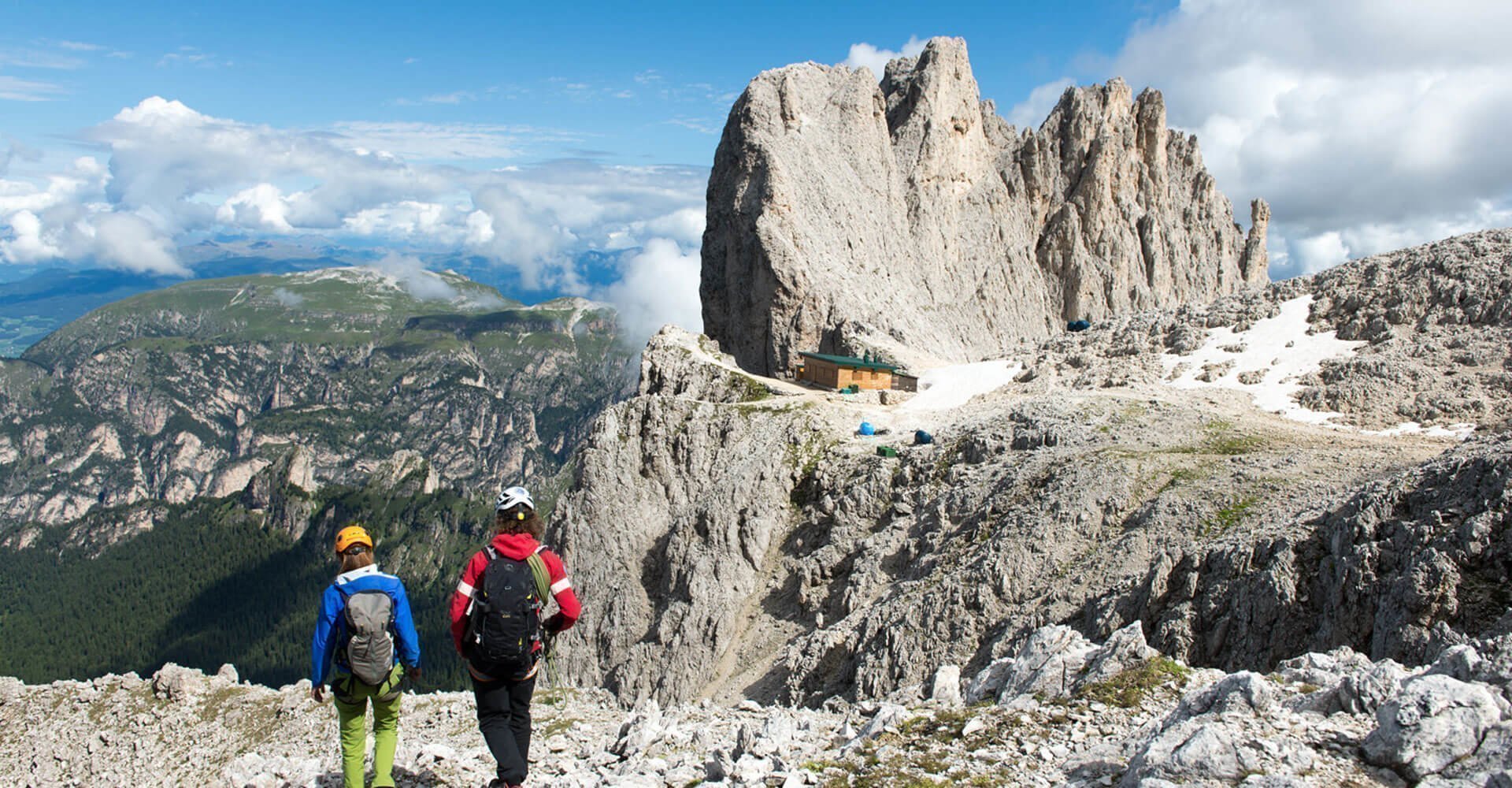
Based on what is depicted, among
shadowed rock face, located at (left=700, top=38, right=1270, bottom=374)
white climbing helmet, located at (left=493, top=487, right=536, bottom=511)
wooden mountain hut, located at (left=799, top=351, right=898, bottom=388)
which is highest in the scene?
shadowed rock face, located at (left=700, top=38, right=1270, bottom=374)

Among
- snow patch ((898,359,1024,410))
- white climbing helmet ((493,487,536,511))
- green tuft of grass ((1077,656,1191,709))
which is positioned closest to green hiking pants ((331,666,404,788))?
white climbing helmet ((493,487,536,511))

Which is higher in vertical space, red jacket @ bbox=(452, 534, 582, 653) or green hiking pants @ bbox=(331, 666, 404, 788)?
red jacket @ bbox=(452, 534, 582, 653)

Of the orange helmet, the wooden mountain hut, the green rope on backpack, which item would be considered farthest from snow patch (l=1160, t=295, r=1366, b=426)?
the orange helmet

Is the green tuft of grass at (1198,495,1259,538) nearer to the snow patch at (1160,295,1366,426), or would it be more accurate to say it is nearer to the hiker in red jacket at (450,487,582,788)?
the snow patch at (1160,295,1366,426)

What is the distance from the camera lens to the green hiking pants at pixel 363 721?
12.1 m

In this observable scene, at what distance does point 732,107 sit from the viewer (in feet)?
285

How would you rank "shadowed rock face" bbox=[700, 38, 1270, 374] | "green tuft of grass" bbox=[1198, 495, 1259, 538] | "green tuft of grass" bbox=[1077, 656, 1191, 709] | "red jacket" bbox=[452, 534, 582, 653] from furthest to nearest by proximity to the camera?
1. "shadowed rock face" bbox=[700, 38, 1270, 374]
2. "green tuft of grass" bbox=[1198, 495, 1259, 538]
3. "green tuft of grass" bbox=[1077, 656, 1191, 709]
4. "red jacket" bbox=[452, 534, 582, 653]

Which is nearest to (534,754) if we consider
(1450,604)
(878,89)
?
(1450,604)

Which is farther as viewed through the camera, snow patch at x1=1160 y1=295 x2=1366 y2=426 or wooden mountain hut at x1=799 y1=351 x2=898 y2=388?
Answer: wooden mountain hut at x1=799 y1=351 x2=898 y2=388

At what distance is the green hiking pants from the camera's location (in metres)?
12.1

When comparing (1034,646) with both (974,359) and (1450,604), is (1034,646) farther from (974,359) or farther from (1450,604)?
(974,359)

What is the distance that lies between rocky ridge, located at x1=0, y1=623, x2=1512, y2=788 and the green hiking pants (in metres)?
2.00

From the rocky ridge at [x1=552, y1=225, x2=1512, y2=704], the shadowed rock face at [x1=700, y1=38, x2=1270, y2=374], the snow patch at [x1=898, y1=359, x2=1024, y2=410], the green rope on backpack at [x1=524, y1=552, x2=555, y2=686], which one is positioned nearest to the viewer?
the green rope on backpack at [x1=524, y1=552, x2=555, y2=686]

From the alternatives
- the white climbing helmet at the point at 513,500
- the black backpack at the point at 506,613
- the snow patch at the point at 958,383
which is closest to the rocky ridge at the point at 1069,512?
the snow patch at the point at 958,383
